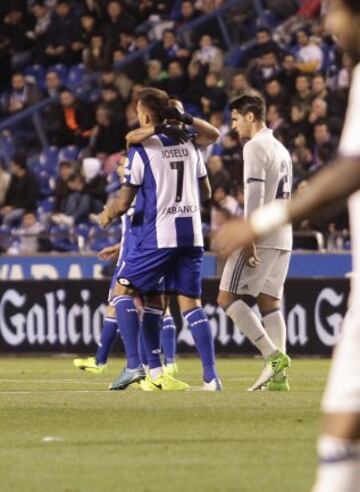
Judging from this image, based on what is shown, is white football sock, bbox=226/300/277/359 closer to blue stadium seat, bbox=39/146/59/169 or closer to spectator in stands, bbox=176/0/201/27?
blue stadium seat, bbox=39/146/59/169

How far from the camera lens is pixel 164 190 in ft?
38.5

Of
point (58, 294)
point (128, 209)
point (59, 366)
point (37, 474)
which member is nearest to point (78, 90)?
point (58, 294)

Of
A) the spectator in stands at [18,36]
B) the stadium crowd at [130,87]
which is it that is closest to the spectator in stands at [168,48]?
the stadium crowd at [130,87]

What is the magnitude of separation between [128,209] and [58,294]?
7.63 metres

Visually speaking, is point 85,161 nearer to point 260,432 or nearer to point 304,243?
point 304,243

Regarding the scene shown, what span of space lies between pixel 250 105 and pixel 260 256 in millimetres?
1169

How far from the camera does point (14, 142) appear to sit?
1000 inches

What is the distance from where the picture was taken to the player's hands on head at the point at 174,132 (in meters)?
11.6

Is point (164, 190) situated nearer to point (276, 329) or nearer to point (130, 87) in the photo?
point (276, 329)

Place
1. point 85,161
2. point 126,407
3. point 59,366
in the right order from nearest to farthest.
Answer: point 126,407
point 59,366
point 85,161

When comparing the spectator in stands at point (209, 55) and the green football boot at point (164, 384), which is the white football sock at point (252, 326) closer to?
the green football boot at point (164, 384)

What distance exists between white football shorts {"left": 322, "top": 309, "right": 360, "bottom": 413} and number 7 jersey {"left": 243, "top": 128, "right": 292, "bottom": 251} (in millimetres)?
6631

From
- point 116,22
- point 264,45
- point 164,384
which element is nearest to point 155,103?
point 164,384

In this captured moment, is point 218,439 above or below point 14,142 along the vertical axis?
below
